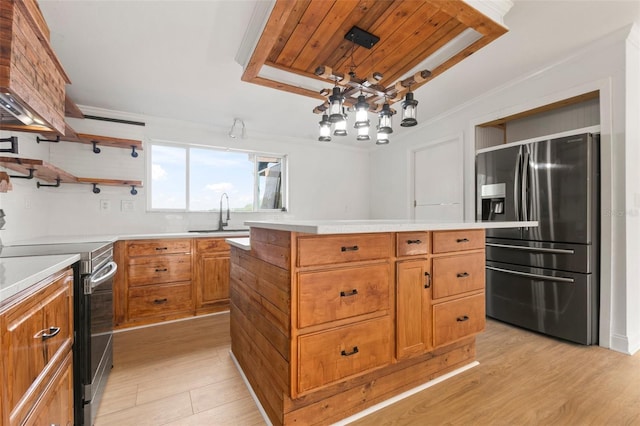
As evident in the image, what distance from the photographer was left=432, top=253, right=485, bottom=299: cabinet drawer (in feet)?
6.01

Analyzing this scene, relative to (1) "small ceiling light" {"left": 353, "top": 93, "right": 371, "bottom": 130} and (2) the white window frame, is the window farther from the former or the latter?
(1) "small ceiling light" {"left": 353, "top": 93, "right": 371, "bottom": 130}

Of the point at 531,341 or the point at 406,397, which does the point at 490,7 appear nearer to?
the point at 406,397

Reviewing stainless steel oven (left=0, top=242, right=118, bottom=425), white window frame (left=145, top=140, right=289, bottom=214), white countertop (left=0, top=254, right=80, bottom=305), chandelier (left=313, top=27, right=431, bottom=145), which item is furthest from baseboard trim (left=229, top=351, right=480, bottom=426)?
white window frame (left=145, top=140, right=289, bottom=214)

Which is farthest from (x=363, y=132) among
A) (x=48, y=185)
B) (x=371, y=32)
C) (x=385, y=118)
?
(x=48, y=185)

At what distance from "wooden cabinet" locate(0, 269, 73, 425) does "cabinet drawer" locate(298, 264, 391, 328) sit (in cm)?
94

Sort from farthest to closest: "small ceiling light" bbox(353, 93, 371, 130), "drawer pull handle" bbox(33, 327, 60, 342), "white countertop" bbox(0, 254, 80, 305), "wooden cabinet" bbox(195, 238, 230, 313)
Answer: "wooden cabinet" bbox(195, 238, 230, 313)
"small ceiling light" bbox(353, 93, 371, 130)
"drawer pull handle" bbox(33, 327, 60, 342)
"white countertop" bbox(0, 254, 80, 305)

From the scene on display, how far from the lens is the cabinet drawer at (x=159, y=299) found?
117 inches

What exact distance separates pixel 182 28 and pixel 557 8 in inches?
102

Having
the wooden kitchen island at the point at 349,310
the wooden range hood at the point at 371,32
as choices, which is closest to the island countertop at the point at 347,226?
the wooden kitchen island at the point at 349,310

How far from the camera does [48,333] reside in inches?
41.3

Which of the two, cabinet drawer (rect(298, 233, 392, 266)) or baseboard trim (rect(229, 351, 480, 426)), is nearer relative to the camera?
cabinet drawer (rect(298, 233, 392, 266))

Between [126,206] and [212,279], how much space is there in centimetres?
145

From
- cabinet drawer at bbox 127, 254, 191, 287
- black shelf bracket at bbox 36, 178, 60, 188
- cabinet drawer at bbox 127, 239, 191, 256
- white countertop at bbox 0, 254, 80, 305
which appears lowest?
cabinet drawer at bbox 127, 254, 191, 287

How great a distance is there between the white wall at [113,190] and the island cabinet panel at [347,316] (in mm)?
2088
